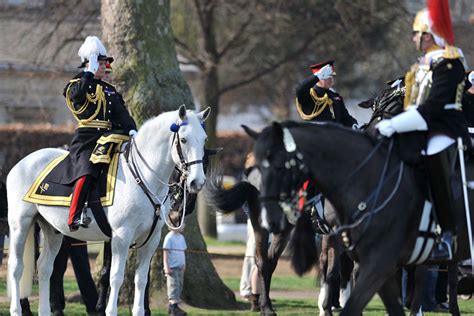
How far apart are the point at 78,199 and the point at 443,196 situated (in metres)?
4.36

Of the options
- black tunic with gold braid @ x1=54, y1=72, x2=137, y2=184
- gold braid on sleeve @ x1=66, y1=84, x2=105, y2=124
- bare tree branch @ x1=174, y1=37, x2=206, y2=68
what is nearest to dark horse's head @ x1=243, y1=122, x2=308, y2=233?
black tunic with gold braid @ x1=54, y1=72, x2=137, y2=184

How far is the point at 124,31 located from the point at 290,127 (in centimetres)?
753

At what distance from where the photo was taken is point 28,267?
43.2 ft

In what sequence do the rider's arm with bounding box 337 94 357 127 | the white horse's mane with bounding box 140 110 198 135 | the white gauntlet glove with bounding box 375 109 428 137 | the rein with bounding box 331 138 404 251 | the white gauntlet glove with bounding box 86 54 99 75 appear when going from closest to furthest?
1. the rein with bounding box 331 138 404 251
2. the white gauntlet glove with bounding box 375 109 428 137
3. the white horse's mane with bounding box 140 110 198 135
4. the white gauntlet glove with bounding box 86 54 99 75
5. the rider's arm with bounding box 337 94 357 127

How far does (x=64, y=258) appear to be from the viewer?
49.0ft

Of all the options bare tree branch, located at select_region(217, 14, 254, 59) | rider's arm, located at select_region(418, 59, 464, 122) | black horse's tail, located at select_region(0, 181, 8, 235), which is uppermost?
bare tree branch, located at select_region(217, 14, 254, 59)

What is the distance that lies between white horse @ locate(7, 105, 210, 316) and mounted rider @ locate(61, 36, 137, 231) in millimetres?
301

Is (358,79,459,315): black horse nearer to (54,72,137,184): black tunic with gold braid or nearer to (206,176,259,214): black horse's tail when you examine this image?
(206,176,259,214): black horse's tail

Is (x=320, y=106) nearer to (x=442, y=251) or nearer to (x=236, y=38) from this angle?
(x=442, y=251)

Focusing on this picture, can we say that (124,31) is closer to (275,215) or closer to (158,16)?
(158,16)

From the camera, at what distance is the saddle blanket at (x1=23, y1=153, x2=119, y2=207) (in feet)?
40.9

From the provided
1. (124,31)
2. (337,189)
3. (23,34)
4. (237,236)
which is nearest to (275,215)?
(337,189)

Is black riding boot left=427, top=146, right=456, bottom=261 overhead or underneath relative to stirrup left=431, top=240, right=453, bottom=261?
overhead

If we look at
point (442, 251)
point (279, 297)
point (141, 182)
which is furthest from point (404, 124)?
point (279, 297)
